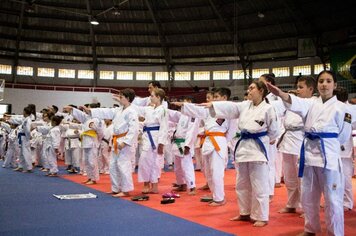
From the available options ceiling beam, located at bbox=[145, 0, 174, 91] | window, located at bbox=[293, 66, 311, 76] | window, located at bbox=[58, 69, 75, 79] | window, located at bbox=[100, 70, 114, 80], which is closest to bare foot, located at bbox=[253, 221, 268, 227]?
ceiling beam, located at bbox=[145, 0, 174, 91]

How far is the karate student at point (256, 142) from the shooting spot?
480 cm

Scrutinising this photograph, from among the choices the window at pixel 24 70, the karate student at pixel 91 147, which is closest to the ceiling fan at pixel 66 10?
the window at pixel 24 70

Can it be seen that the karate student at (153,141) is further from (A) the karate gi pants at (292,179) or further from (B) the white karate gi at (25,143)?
(B) the white karate gi at (25,143)

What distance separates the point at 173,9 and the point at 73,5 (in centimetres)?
638

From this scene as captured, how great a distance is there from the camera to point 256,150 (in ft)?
15.9

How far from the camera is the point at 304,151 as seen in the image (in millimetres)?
4188

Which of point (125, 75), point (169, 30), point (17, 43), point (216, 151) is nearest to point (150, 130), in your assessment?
point (216, 151)

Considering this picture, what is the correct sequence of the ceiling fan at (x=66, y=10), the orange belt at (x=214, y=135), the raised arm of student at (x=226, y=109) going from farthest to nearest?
the ceiling fan at (x=66, y=10) < the orange belt at (x=214, y=135) < the raised arm of student at (x=226, y=109)

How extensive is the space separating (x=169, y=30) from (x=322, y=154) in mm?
23787

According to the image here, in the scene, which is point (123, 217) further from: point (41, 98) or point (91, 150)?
point (41, 98)

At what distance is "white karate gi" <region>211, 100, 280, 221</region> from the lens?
4.80 m

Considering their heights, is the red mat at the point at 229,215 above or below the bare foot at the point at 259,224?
below

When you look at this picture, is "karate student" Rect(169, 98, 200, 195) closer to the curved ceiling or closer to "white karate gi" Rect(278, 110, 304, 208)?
"white karate gi" Rect(278, 110, 304, 208)

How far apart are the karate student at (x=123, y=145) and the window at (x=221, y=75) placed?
22327mm
